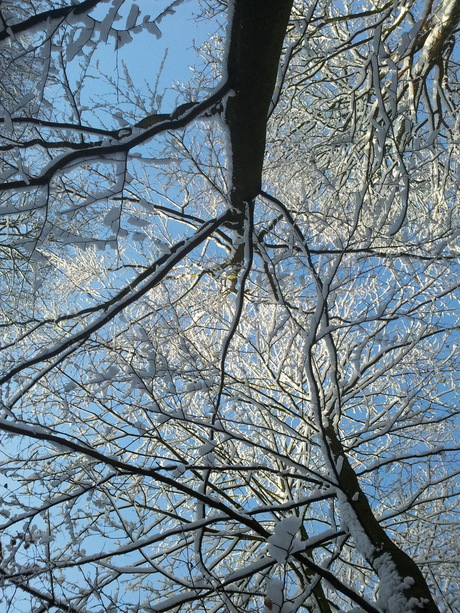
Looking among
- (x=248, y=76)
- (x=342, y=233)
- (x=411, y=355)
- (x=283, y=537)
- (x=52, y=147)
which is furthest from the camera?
(x=411, y=355)

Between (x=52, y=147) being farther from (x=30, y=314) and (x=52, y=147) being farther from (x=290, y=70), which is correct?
(x=290, y=70)

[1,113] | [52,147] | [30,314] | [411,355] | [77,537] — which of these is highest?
[30,314]

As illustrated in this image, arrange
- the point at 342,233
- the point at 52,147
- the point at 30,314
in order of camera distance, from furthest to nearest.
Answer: the point at 30,314, the point at 342,233, the point at 52,147

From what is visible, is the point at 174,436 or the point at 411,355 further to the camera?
the point at 174,436

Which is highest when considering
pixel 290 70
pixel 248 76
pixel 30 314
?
pixel 290 70

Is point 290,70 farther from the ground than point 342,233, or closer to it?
farther from the ground

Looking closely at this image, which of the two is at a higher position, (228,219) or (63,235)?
(228,219)

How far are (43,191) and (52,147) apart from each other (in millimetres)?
530

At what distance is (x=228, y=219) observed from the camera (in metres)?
3.03

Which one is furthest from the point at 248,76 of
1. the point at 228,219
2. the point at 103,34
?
the point at 228,219

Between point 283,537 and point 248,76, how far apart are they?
2.12 m

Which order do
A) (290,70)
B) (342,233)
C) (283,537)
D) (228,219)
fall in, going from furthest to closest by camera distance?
1. (290,70)
2. (342,233)
3. (228,219)
4. (283,537)

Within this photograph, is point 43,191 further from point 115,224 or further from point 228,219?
point 228,219

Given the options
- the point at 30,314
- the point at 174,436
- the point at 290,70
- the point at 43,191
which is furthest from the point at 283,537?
the point at 290,70
